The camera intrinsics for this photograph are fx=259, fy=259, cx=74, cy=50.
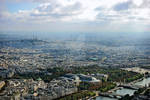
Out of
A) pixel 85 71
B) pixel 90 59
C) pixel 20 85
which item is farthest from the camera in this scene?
pixel 90 59

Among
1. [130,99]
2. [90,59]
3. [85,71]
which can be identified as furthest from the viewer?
[90,59]

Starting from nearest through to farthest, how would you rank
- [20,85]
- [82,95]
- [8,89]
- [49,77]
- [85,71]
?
[82,95] → [8,89] → [20,85] → [49,77] → [85,71]

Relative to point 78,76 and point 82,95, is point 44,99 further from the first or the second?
point 78,76

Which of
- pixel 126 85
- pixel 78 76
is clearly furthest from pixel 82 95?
pixel 78 76

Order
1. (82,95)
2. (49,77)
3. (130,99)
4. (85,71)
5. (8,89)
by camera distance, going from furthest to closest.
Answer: (85,71), (49,77), (8,89), (82,95), (130,99)

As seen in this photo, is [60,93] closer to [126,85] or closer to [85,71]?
[126,85]

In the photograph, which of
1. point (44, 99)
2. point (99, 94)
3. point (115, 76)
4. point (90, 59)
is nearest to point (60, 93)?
point (44, 99)

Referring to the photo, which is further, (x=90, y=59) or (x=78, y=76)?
(x=90, y=59)

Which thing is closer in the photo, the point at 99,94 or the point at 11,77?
the point at 99,94
